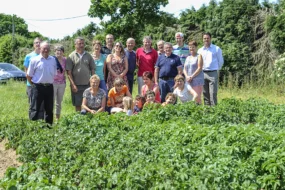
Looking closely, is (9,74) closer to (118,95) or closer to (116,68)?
(116,68)

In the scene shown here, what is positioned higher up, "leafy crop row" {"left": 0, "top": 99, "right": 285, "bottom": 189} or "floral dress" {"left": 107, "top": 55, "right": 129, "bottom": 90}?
"floral dress" {"left": 107, "top": 55, "right": 129, "bottom": 90}

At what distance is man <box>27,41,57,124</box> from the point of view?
357 inches

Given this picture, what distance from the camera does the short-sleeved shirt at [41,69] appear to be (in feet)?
29.8

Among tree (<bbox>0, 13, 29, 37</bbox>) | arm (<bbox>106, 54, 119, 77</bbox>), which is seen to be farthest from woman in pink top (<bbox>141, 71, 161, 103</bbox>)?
tree (<bbox>0, 13, 29, 37</bbox>)

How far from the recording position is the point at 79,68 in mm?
9703

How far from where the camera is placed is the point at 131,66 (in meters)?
10.3

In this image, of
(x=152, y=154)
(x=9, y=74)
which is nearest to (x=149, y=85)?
(x=152, y=154)

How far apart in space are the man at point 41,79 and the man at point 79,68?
57cm

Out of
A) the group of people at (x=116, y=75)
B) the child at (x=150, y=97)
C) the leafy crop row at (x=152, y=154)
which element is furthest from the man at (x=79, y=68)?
the leafy crop row at (x=152, y=154)

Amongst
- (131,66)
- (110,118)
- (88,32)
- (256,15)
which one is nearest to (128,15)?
(256,15)

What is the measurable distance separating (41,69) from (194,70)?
324 centimetres

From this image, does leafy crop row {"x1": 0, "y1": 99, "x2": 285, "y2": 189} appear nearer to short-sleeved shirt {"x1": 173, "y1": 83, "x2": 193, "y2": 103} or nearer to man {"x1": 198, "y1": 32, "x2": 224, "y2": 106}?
short-sleeved shirt {"x1": 173, "y1": 83, "x2": 193, "y2": 103}

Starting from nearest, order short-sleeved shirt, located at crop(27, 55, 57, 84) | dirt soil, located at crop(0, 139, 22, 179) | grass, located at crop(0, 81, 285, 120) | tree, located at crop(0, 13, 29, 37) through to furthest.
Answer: dirt soil, located at crop(0, 139, 22, 179) < short-sleeved shirt, located at crop(27, 55, 57, 84) < grass, located at crop(0, 81, 285, 120) < tree, located at crop(0, 13, 29, 37)

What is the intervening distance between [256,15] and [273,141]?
1122 cm
